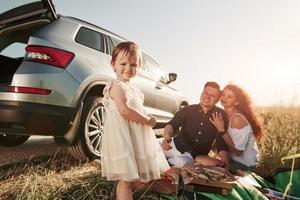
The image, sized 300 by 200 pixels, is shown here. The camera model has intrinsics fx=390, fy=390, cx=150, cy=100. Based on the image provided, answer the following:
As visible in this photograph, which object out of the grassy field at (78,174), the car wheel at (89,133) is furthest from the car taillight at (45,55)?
the grassy field at (78,174)

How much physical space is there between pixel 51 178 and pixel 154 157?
1295 millimetres

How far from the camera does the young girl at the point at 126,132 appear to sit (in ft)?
8.63

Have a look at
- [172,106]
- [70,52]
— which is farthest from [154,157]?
[172,106]

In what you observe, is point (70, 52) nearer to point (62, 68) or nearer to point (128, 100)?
point (62, 68)

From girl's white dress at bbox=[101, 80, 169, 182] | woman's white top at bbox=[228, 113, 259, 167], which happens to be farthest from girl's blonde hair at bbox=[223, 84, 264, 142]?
girl's white dress at bbox=[101, 80, 169, 182]

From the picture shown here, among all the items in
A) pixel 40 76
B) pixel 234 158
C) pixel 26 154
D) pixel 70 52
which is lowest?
pixel 26 154

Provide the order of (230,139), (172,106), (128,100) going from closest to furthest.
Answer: (128,100) → (230,139) → (172,106)

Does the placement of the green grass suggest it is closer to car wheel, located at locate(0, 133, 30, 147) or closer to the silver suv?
the silver suv

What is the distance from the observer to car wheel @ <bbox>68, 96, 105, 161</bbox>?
4523mm

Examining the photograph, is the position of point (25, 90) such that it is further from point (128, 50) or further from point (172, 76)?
point (172, 76)

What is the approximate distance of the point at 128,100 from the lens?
8.86ft

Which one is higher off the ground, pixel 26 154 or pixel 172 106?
pixel 172 106

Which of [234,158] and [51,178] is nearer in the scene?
[51,178]

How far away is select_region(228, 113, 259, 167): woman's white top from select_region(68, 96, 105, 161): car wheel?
1661mm
